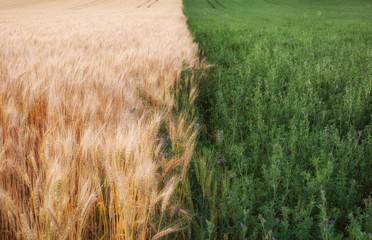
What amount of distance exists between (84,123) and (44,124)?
0.93 ft

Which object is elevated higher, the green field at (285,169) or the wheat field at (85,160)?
the wheat field at (85,160)

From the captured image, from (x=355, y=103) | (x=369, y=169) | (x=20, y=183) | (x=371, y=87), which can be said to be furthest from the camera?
(x=371, y=87)

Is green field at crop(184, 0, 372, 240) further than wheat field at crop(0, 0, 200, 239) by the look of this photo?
Yes

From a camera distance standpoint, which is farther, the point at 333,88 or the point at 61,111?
the point at 333,88

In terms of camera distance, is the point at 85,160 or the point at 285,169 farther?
the point at 285,169

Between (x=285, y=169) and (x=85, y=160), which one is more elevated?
(x=85, y=160)

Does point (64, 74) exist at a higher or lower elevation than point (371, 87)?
higher

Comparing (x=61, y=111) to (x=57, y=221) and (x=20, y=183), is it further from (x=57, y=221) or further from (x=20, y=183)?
(x=57, y=221)

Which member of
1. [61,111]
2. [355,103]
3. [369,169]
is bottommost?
[369,169]

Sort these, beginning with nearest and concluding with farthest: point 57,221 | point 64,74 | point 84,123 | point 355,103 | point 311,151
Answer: point 57,221 → point 84,123 → point 311,151 → point 64,74 → point 355,103

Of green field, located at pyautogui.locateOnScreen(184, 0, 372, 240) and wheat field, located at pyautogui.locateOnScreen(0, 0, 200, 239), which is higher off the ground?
wheat field, located at pyautogui.locateOnScreen(0, 0, 200, 239)

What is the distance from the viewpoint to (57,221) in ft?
2.58

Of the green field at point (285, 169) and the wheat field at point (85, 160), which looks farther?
the green field at point (285, 169)

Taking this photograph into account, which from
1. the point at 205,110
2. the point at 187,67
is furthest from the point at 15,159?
the point at 187,67
